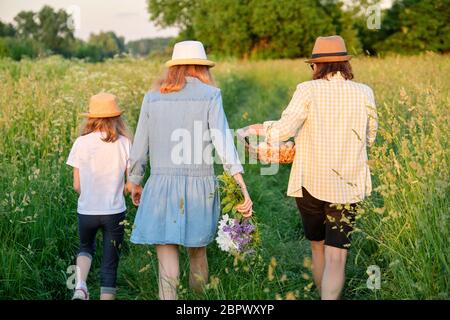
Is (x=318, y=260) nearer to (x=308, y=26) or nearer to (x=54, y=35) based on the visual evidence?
(x=54, y=35)

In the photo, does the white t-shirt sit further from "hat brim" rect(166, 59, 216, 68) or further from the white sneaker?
"hat brim" rect(166, 59, 216, 68)

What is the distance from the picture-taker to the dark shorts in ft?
11.8

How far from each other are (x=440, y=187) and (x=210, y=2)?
166ft

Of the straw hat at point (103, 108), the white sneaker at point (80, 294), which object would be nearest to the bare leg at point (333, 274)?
the white sneaker at point (80, 294)

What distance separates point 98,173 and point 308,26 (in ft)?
151

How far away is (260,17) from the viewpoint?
160ft

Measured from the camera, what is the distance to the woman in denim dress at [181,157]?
139 inches

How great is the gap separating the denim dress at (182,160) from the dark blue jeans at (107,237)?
33 centimetres

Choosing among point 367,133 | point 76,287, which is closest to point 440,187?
point 367,133

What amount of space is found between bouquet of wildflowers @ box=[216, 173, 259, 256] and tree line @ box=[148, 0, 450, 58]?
44.7 metres

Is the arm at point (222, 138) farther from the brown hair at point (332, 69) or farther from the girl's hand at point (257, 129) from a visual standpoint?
the brown hair at point (332, 69)

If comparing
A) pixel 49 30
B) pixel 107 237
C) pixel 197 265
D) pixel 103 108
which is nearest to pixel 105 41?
pixel 49 30

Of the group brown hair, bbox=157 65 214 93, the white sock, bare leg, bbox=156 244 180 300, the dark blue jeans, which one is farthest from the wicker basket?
the white sock

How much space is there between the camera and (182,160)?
3.59 meters
